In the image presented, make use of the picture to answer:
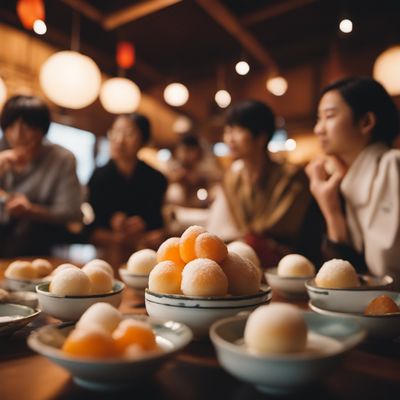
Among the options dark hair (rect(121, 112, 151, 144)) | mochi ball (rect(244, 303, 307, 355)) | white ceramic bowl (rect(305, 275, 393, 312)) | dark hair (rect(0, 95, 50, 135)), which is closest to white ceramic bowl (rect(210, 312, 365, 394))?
mochi ball (rect(244, 303, 307, 355))

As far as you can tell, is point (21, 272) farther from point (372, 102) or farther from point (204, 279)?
point (372, 102)

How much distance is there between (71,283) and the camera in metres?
0.88

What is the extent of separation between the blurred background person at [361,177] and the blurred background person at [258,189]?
0.67 meters

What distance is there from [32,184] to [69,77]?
900 millimetres

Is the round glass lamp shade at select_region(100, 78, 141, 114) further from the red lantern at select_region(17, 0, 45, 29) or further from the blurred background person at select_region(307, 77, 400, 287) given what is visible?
the blurred background person at select_region(307, 77, 400, 287)

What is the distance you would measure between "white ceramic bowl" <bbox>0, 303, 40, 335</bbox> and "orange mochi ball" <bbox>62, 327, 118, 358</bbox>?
30 centimetres

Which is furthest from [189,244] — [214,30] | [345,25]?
[214,30]

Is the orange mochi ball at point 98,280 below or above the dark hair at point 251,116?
below

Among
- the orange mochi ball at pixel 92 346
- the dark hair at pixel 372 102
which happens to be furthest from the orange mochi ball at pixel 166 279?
the dark hair at pixel 372 102

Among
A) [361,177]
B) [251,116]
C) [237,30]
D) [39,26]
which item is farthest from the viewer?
[237,30]

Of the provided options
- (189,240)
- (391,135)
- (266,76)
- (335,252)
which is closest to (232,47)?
(266,76)

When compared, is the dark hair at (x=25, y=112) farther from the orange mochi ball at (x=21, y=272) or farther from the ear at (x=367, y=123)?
the ear at (x=367, y=123)

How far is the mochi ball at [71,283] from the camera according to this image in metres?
0.88

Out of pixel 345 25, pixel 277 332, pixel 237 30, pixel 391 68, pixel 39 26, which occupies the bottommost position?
pixel 277 332
